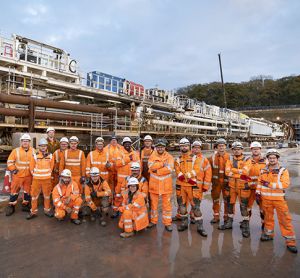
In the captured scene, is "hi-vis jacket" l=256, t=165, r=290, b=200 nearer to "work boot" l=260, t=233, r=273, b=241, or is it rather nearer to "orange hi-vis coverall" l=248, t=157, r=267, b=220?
"orange hi-vis coverall" l=248, t=157, r=267, b=220

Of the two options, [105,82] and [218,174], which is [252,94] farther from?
[218,174]

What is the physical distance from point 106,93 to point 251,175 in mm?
12333

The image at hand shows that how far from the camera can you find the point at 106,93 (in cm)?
1497

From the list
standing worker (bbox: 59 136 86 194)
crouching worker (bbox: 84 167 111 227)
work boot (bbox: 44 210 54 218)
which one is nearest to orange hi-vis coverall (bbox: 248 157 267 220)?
crouching worker (bbox: 84 167 111 227)

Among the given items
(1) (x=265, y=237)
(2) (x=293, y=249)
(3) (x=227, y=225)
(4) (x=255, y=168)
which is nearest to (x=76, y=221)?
(3) (x=227, y=225)

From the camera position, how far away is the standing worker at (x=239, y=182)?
3857mm

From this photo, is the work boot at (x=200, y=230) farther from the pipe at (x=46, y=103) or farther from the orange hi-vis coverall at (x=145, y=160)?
the pipe at (x=46, y=103)

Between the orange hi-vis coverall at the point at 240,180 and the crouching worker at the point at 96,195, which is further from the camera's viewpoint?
the crouching worker at the point at 96,195

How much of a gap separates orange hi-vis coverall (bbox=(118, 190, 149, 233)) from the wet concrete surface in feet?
0.53

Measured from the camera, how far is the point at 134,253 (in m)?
3.21

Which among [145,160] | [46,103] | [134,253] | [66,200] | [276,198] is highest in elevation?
[46,103]

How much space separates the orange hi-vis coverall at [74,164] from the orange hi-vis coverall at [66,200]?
24.8 inches

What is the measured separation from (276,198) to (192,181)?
1.26m

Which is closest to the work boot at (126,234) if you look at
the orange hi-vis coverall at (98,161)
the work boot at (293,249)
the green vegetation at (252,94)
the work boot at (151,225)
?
the work boot at (151,225)
